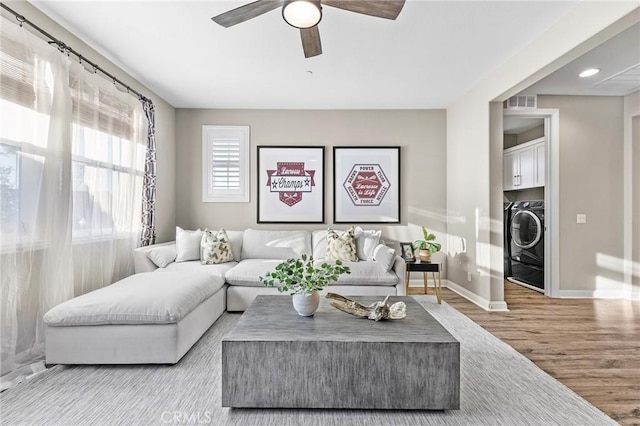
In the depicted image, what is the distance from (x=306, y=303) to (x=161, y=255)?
2.25 metres

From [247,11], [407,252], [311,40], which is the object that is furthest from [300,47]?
[407,252]

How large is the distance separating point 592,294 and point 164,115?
20.2 ft

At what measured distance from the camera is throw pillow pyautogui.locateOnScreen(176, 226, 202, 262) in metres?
3.83

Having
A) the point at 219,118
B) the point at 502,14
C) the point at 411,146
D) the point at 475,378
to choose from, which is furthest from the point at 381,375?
the point at 219,118

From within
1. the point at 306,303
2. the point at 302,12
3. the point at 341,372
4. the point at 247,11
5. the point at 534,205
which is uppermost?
the point at 247,11

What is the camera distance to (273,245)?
168 inches

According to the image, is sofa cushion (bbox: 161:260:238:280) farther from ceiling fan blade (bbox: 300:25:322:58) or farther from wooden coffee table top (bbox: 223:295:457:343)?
ceiling fan blade (bbox: 300:25:322:58)

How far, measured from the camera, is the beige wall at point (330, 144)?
4809 mm

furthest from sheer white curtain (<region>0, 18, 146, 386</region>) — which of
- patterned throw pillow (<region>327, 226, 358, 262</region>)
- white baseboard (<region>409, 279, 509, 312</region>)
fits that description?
white baseboard (<region>409, 279, 509, 312</region>)

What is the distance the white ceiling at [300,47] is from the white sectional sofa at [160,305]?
1.98 meters

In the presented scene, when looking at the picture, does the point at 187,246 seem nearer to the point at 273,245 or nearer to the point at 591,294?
the point at 273,245

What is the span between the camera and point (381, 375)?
Result: 1.78 m

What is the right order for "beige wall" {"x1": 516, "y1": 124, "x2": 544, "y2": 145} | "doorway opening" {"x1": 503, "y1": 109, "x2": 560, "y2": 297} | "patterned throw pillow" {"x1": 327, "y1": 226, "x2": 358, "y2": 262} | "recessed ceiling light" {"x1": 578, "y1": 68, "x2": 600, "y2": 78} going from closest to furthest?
"recessed ceiling light" {"x1": 578, "y1": 68, "x2": 600, "y2": 78} < "patterned throw pillow" {"x1": 327, "y1": 226, "x2": 358, "y2": 262} < "doorway opening" {"x1": 503, "y1": 109, "x2": 560, "y2": 297} < "beige wall" {"x1": 516, "y1": 124, "x2": 544, "y2": 145}

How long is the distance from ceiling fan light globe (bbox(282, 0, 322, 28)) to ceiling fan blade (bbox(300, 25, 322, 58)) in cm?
20
